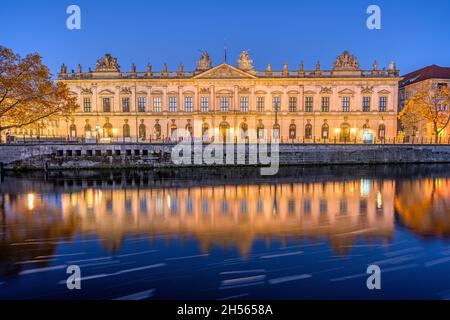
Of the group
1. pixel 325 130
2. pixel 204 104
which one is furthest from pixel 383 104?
pixel 204 104

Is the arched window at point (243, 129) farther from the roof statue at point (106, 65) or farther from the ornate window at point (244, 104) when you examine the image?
the roof statue at point (106, 65)

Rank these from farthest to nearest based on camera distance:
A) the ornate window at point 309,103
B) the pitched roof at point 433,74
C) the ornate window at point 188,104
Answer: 1. the pitched roof at point 433,74
2. the ornate window at point 188,104
3. the ornate window at point 309,103

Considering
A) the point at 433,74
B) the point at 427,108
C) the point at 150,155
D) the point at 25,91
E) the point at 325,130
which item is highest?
the point at 433,74

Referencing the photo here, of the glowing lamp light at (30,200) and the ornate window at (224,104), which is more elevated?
the ornate window at (224,104)

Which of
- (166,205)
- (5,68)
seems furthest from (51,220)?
(5,68)

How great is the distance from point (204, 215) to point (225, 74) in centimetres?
3910

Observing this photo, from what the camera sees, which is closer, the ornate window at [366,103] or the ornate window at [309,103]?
the ornate window at [366,103]

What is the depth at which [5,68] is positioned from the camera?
29656 mm

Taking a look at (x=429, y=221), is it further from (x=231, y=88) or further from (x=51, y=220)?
(x=231, y=88)

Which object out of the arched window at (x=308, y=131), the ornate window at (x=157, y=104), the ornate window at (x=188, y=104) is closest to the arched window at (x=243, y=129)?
the ornate window at (x=188, y=104)

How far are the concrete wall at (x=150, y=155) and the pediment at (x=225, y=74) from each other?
17.3 m

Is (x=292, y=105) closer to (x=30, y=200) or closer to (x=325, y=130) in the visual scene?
(x=325, y=130)

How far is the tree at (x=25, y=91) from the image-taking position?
29.8 meters

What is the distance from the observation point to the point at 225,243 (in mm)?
10836
